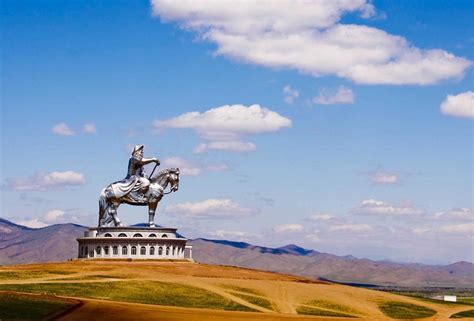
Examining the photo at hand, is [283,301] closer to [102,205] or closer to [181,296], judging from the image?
[181,296]

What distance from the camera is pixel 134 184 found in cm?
11612

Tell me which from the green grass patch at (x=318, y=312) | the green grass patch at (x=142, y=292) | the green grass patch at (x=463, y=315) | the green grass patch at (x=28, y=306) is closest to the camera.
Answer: the green grass patch at (x=28, y=306)

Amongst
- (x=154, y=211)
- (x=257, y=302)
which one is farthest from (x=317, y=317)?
(x=154, y=211)

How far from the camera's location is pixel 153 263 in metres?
109

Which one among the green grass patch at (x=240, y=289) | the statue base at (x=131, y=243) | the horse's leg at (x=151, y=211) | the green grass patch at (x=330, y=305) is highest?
the horse's leg at (x=151, y=211)

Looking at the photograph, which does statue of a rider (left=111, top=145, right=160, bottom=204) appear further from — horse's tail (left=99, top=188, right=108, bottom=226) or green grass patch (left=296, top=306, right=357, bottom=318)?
green grass patch (left=296, top=306, right=357, bottom=318)

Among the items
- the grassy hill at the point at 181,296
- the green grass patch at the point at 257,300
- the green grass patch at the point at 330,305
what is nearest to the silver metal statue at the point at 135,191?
the grassy hill at the point at 181,296

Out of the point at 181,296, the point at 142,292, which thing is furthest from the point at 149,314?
the point at 142,292

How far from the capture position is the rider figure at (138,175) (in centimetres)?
11606

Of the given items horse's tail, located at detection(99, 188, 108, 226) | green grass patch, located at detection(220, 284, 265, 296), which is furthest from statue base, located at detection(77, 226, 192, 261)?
green grass patch, located at detection(220, 284, 265, 296)

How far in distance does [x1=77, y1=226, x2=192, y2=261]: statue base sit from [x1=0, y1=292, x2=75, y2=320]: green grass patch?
37.4 m

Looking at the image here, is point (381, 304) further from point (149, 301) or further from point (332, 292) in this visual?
point (149, 301)

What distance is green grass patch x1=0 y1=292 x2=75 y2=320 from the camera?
64.0m

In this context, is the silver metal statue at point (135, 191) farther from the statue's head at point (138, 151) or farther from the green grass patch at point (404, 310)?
the green grass patch at point (404, 310)
